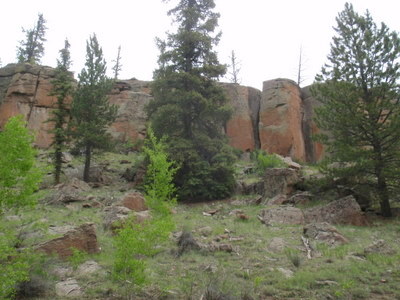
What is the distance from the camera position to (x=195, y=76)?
20156 mm

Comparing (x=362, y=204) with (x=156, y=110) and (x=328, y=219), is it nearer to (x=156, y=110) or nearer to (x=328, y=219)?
(x=328, y=219)

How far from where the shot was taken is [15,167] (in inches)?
242

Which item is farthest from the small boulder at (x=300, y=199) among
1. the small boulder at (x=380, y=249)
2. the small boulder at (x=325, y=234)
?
the small boulder at (x=380, y=249)

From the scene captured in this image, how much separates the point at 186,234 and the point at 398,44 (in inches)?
472

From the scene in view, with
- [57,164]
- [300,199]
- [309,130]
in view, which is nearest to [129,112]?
[57,164]

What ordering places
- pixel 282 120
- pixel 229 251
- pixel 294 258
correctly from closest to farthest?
pixel 294 258 → pixel 229 251 → pixel 282 120

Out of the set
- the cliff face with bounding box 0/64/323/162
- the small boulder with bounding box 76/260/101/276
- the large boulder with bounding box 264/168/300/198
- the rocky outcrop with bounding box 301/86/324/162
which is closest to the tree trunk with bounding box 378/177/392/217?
the large boulder with bounding box 264/168/300/198

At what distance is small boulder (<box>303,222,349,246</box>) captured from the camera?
36.2 feet

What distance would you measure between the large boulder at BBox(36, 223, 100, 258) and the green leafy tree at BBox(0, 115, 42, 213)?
9.01ft

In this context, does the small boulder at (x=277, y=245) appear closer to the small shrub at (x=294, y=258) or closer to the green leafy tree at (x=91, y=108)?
the small shrub at (x=294, y=258)

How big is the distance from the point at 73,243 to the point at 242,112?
23778 millimetres

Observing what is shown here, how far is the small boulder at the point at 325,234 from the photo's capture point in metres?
11.0

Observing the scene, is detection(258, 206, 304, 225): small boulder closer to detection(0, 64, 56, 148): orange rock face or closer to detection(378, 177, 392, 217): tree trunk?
detection(378, 177, 392, 217): tree trunk

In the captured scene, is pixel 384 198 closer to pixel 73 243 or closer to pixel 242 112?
pixel 73 243
